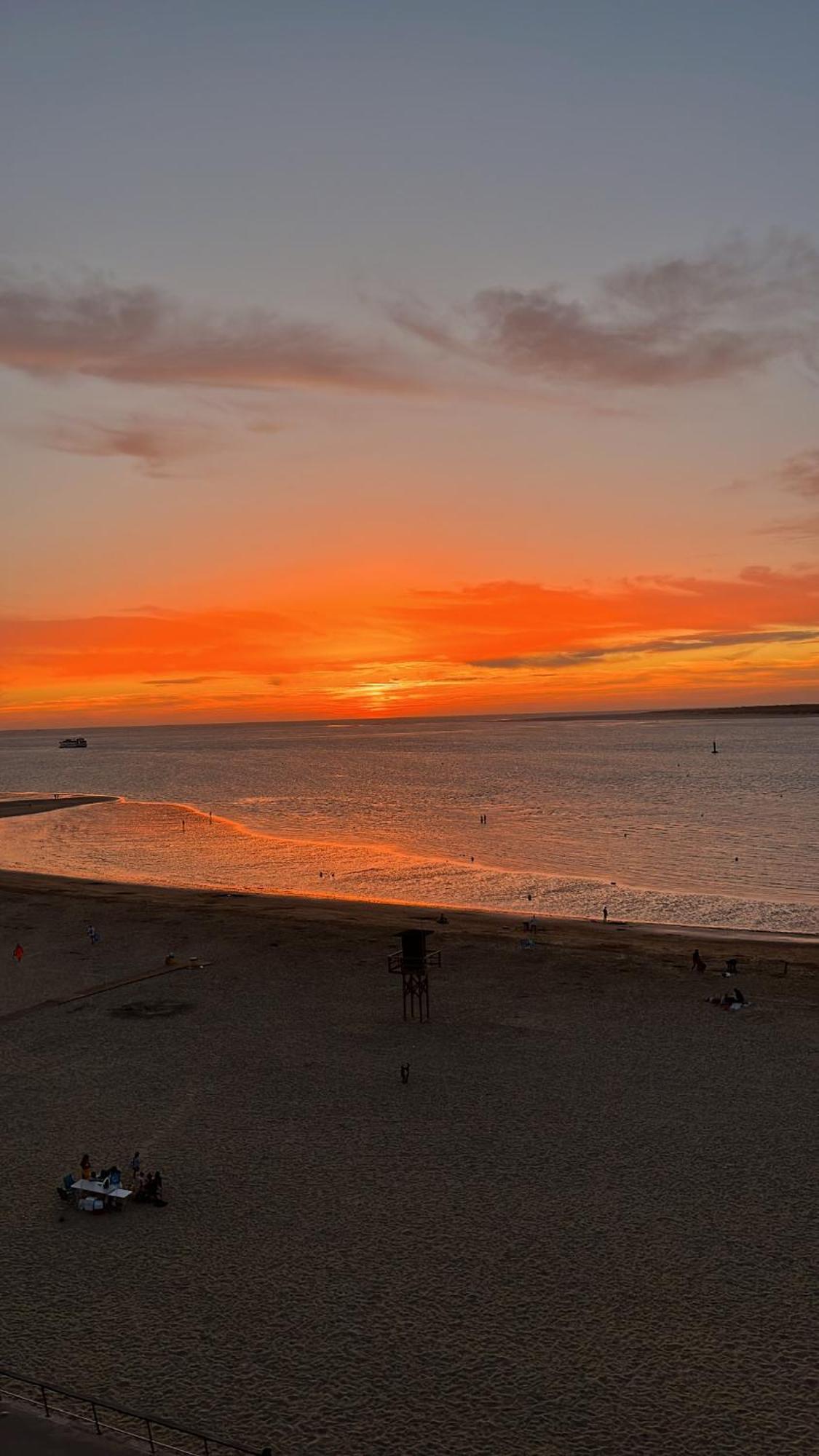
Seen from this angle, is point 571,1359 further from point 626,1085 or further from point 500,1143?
point 626,1085

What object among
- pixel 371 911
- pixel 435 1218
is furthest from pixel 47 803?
pixel 435 1218

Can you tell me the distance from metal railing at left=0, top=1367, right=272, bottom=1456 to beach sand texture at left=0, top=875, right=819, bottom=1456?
1.52 feet

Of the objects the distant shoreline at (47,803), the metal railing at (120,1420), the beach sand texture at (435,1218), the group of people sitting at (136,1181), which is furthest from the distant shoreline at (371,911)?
the distant shoreline at (47,803)

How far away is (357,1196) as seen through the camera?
21.3 meters

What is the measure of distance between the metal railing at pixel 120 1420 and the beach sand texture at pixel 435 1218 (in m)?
0.46

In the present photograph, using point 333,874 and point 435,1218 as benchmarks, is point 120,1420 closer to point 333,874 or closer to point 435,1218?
point 435,1218

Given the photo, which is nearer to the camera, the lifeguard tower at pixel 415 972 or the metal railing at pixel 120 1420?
the metal railing at pixel 120 1420

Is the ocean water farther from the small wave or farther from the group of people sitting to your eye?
the group of people sitting

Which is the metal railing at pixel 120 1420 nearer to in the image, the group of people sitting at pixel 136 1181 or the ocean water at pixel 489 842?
the group of people sitting at pixel 136 1181

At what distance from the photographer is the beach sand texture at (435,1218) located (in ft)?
49.9

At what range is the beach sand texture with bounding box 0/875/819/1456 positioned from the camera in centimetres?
1520

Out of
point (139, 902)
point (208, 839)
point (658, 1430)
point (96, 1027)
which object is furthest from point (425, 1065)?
point (208, 839)

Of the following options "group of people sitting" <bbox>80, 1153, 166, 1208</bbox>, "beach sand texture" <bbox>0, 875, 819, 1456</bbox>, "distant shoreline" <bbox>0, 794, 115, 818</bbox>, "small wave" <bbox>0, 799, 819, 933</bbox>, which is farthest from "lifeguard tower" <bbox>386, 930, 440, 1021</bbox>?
"distant shoreline" <bbox>0, 794, 115, 818</bbox>

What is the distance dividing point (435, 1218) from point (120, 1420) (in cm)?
784
